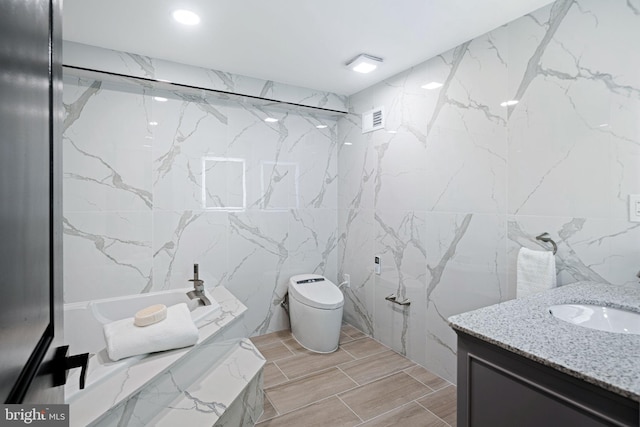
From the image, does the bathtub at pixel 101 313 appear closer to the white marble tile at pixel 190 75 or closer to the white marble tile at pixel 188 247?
the white marble tile at pixel 188 247

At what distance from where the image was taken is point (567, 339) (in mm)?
973

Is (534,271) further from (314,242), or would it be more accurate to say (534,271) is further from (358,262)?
(314,242)

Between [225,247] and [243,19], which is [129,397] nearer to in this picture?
[225,247]

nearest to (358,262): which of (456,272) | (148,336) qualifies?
(456,272)

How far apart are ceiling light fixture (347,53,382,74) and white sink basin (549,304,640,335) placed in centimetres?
202

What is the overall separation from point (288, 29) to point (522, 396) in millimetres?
2224

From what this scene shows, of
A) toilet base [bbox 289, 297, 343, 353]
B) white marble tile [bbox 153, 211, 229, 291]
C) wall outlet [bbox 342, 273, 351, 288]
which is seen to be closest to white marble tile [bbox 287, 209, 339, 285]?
wall outlet [bbox 342, 273, 351, 288]

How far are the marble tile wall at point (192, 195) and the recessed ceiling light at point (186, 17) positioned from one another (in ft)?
2.83

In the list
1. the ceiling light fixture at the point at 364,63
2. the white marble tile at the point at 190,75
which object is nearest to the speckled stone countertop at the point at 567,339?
the ceiling light fixture at the point at 364,63

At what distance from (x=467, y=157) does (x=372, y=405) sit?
1.78m

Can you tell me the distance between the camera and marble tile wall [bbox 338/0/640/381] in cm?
155

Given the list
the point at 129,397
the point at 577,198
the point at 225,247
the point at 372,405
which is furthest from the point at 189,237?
the point at 577,198

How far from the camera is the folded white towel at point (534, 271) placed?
1.66 m

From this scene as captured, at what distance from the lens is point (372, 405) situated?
6.84ft
